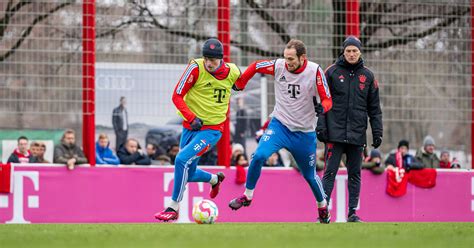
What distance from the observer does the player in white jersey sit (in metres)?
12.9

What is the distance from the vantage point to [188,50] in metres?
16.4

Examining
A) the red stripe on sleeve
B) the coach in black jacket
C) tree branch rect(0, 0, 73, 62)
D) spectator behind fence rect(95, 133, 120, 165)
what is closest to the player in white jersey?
the red stripe on sleeve

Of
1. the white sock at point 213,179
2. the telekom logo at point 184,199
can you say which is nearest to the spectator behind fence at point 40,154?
the telekom logo at point 184,199

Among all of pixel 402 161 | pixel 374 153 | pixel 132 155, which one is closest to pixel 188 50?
pixel 132 155

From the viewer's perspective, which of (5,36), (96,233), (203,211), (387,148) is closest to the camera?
(96,233)

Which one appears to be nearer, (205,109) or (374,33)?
(205,109)

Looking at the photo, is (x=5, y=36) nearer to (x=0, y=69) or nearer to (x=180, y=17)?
(x=0, y=69)

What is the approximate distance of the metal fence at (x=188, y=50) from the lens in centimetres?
1584

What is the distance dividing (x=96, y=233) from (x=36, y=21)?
600 centimetres

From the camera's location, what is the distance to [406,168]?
17422mm

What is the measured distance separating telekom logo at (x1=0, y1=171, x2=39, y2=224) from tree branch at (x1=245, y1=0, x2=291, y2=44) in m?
3.94

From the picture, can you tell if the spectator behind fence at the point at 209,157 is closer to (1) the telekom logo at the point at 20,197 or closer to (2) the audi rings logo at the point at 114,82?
(2) the audi rings logo at the point at 114,82

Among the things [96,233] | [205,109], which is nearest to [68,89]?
[205,109]

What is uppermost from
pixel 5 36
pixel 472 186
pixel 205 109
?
pixel 5 36
